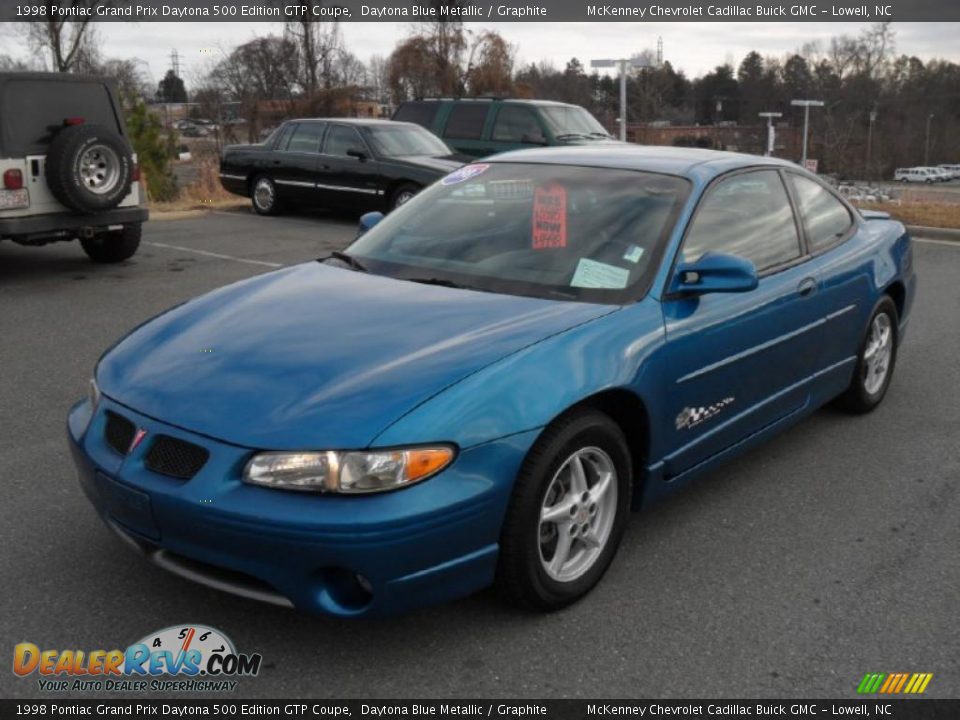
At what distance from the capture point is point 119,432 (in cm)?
300

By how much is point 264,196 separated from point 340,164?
1.87 meters

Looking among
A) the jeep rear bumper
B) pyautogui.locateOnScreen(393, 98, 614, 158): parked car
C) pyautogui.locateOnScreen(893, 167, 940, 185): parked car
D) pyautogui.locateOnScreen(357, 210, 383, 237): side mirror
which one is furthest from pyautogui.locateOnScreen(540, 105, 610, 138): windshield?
pyautogui.locateOnScreen(893, 167, 940, 185): parked car

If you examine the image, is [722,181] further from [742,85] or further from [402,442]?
[742,85]

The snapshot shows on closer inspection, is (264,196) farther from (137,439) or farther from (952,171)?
(952,171)

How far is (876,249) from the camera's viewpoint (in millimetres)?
5133

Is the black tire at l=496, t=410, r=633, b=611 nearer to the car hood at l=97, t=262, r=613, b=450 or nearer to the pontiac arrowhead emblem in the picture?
the car hood at l=97, t=262, r=613, b=450

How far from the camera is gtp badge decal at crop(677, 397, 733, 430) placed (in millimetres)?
3561

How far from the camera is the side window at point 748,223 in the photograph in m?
3.92

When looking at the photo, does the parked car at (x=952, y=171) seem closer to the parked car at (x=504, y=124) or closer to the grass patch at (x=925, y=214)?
the grass patch at (x=925, y=214)

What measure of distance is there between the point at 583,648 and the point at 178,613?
129cm

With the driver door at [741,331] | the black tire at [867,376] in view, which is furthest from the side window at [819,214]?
the black tire at [867,376]

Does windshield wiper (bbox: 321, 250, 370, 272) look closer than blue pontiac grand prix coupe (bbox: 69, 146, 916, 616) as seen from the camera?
No

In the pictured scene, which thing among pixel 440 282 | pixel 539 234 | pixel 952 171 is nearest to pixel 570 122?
pixel 539 234

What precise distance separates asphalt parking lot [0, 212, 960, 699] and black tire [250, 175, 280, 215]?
10346mm
